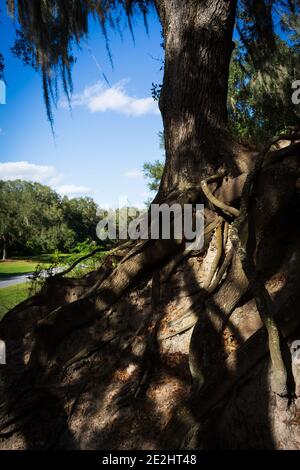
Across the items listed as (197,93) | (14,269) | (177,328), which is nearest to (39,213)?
(14,269)

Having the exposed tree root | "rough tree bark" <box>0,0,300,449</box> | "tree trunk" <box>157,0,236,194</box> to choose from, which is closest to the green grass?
"rough tree bark" <box>0,0,300,449</box>

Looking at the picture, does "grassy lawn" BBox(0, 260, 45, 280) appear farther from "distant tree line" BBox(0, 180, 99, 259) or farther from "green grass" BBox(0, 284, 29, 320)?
"green grass" BBox(0, 284, 29, 320)

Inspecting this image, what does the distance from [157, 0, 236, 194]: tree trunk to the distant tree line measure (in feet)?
91.0

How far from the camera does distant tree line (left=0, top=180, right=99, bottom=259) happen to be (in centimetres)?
3591

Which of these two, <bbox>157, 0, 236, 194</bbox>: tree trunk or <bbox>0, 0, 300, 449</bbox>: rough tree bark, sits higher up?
<bbox>157, 0, 236, 194</bbox>: tree trunk

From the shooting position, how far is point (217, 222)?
3541mm

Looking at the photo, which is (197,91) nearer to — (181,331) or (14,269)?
(181,331)

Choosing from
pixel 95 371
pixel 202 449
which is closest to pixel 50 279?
pixel 95 371

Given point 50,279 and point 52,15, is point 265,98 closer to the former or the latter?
point 52,15

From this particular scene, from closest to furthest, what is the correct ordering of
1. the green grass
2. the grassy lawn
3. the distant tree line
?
the green grass < the grassy lawn < the distant tree line

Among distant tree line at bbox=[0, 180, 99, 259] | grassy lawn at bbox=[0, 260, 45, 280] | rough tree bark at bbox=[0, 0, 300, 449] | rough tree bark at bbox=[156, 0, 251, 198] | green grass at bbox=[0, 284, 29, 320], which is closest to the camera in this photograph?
rough tree bark at bbox=[0, 0, 300, 449]

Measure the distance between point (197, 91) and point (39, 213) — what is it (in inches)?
1740

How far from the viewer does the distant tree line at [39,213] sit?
35.9 m

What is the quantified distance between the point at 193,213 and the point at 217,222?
11.2 inches
